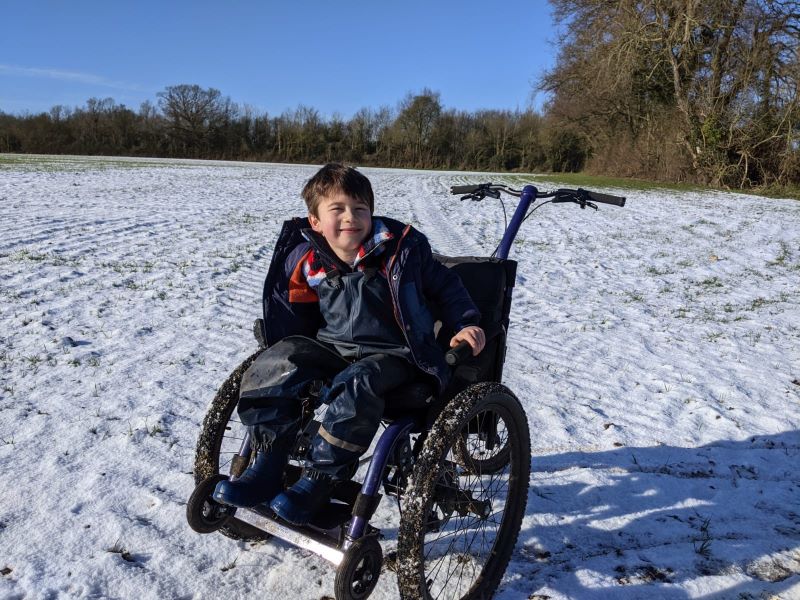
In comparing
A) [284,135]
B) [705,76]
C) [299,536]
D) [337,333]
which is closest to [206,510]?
[299,536]

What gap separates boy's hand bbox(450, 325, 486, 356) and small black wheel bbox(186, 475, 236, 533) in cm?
99

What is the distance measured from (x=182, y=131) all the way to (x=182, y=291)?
51.3 m

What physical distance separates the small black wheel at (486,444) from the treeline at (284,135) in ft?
157

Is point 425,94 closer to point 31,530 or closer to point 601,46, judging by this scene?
point 601,46

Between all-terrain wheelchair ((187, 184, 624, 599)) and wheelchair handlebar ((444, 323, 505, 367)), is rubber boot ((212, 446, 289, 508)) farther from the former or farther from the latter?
wheelchair handlebar ((444, 323, 505, 367))

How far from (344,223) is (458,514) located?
1223 millimetres

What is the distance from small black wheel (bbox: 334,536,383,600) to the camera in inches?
75.2

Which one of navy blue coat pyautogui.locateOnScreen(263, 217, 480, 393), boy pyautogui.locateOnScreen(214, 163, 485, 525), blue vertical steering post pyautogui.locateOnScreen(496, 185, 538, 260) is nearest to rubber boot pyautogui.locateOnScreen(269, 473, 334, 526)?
boy pyautogui.locateOnScreen(214, 163, 485, 525)

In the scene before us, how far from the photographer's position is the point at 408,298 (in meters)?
2.36

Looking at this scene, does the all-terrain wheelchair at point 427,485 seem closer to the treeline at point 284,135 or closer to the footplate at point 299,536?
the footplate at point 299,536

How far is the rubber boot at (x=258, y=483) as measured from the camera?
208 centimetres

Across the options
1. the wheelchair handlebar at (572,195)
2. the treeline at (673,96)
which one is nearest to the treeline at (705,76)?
the treeline at (673,96)

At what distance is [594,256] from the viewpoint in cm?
943

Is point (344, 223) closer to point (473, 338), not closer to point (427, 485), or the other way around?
point (473, 338)
